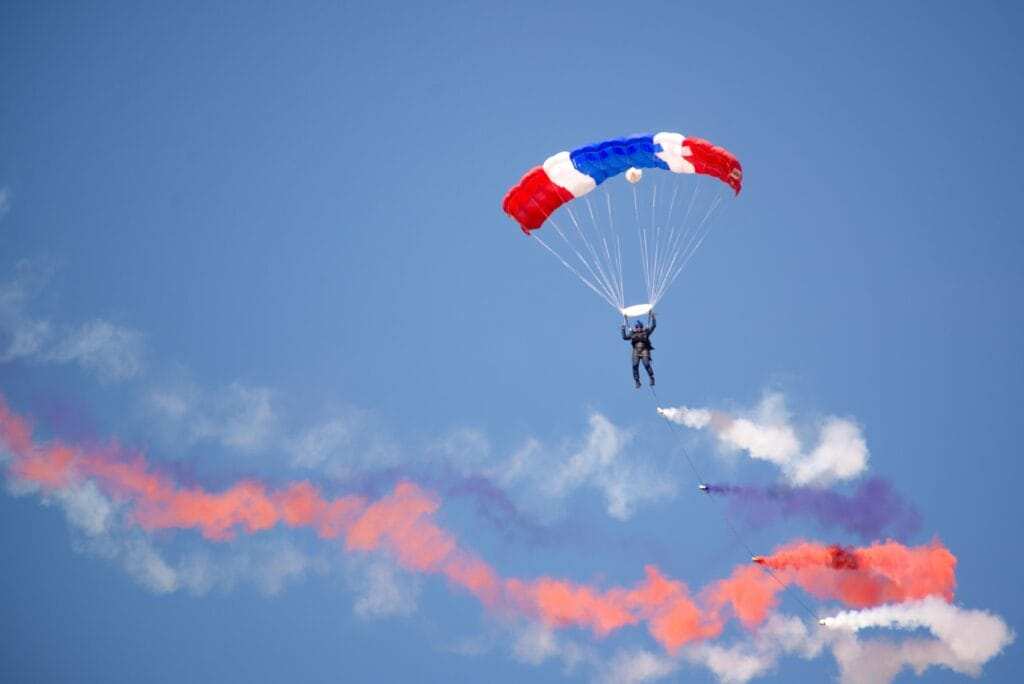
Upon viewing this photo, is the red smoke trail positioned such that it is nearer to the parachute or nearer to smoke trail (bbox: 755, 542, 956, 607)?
smoke trail (bbox: 755, 542, 956, 607)

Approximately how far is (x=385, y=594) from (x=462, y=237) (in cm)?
9616

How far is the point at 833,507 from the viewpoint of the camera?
25.2 metres

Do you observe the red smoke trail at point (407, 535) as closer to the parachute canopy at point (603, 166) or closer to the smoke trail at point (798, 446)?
Result: the smoke trail at point (798, 446)

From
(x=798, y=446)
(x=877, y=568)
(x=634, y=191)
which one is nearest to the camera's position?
(x=634, y=191)

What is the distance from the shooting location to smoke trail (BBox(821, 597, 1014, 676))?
2234 cm


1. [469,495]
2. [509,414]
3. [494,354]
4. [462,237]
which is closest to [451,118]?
[462,237]

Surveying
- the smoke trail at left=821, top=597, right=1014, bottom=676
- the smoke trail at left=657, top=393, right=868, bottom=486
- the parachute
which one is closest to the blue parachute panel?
the parachute

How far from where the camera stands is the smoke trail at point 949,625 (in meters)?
22.3

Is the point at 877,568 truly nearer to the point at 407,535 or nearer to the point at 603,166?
the point at 603,166

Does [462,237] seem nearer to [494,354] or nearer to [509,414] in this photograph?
[494,354]

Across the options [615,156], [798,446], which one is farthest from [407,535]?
[615,156]

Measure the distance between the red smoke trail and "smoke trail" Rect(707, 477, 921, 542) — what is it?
136cm

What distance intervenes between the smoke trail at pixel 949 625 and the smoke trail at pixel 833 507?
6.67ft

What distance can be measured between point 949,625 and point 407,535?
41.0ft
